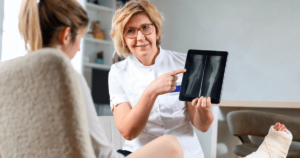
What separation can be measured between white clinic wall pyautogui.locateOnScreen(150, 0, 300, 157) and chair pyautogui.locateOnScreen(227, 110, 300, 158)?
91 cm

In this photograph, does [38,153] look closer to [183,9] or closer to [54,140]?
[54,140]

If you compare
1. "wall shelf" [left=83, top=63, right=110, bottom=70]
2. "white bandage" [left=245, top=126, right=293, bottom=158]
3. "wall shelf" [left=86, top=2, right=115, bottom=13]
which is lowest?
"wall shelf" [left=83, top=63, right=110, bottom=70]

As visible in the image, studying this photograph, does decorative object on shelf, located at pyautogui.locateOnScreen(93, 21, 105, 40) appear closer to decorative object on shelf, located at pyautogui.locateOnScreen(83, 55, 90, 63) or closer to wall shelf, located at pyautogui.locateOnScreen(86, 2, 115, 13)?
wall shelf, located at pyautogui.locateOnScreen(86, 2, 115, 13)

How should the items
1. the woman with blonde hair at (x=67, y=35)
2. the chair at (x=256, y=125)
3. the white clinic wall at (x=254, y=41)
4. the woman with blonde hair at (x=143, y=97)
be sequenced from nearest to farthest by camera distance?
1. the woman with blonde hair at (x=67, y=35)
2. the woman with blonde hair at (x=143, y=97)
3. the chair at (x=256, y=125)
4. the white clinic wall at (x=254, y=41)

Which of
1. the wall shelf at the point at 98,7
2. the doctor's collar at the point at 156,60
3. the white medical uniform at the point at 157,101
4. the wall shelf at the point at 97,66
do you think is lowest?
the wall shelf at the point at 97,66

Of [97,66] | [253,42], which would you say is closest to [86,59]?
[97,66]

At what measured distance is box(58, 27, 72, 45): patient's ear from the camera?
60cm

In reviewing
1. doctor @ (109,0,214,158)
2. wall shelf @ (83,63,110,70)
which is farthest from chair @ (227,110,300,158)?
wall shelf @ (83,63,110,70)

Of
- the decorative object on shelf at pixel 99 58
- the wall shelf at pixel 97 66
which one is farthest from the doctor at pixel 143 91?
the decorative object on shelf at pixel 99 58

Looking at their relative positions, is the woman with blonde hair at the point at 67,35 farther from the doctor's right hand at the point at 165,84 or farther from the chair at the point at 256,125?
the chair at the point at 256,125

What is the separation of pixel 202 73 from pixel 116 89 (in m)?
0.37

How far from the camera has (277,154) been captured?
111cm

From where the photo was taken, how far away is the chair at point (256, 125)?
48.8 inches

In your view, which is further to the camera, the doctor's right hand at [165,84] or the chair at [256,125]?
the chair at [256,125]
